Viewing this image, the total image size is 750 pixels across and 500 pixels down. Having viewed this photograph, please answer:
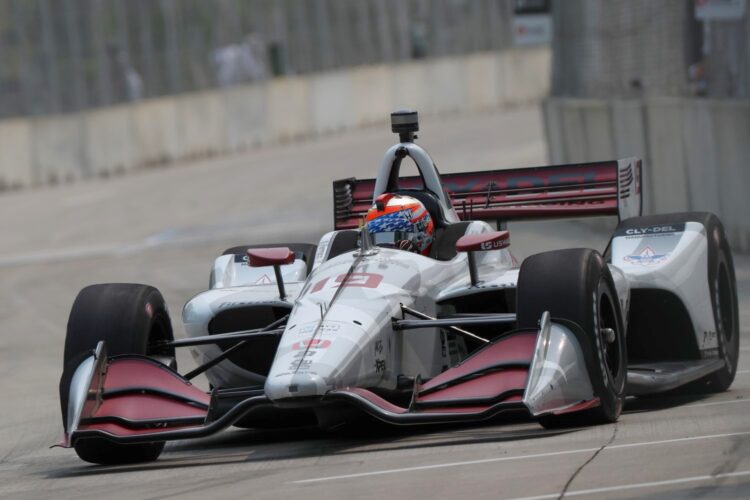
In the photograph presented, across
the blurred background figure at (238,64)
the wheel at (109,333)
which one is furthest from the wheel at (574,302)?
the blurred background figure at (238,64)

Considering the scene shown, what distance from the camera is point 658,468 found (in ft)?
23.0

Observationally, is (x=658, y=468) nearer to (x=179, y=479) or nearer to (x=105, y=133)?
(x=179, y=479)

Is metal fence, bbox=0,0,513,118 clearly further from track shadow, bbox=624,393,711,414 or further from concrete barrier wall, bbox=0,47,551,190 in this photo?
track shadow, bbox=624,393,711,414

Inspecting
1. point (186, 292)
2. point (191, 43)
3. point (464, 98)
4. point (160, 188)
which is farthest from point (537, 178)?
point (464, 98)

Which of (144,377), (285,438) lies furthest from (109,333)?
(285,438)

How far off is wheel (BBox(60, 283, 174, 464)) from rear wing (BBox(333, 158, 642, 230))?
8.22 ft

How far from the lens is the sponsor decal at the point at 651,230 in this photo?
34.0 ft

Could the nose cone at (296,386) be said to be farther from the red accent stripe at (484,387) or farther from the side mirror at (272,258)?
the side mirror at (272,258)

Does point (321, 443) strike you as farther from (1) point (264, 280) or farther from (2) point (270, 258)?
(1) point (264, 280)

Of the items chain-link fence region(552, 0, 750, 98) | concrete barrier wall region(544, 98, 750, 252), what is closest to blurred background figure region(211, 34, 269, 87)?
chain-link fence region(552, 0, 750, 98)

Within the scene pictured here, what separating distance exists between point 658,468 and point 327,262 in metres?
2.97

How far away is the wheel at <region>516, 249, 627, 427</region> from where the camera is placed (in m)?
8.40

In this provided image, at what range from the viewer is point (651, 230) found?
10.4m

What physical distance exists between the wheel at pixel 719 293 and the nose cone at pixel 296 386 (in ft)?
10.0
